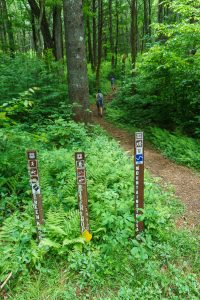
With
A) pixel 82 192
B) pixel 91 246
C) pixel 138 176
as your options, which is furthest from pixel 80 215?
pixel 138 176

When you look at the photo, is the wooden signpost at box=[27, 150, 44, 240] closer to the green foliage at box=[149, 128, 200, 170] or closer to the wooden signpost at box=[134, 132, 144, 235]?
the wooden signpost at box=[134, 132, 144, 235]

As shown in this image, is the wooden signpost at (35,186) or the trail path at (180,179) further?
the trail path at (180,179)

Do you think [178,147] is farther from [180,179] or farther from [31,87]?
[31,87]

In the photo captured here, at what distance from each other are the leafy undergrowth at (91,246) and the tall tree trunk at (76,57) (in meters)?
3.33

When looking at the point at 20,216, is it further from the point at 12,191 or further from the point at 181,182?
the point at 181,182

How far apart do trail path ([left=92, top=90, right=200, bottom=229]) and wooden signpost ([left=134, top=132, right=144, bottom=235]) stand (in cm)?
113

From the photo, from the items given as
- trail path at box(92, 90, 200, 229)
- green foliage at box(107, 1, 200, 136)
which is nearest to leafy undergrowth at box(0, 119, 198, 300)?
trail path at box(92, 90, 200, 229)

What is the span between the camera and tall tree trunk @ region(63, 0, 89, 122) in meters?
7.12

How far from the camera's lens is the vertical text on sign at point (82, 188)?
10.6 ft

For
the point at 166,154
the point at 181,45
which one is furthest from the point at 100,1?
the point at 166,154

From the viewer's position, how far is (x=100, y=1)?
18.2m

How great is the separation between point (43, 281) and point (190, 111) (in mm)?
9410

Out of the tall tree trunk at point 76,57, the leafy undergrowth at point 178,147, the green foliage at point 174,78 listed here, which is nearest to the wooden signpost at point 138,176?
the tall tree trunk at point 76,57

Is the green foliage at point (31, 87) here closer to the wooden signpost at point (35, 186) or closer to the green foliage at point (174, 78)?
the green foliage at point (174, 78)
